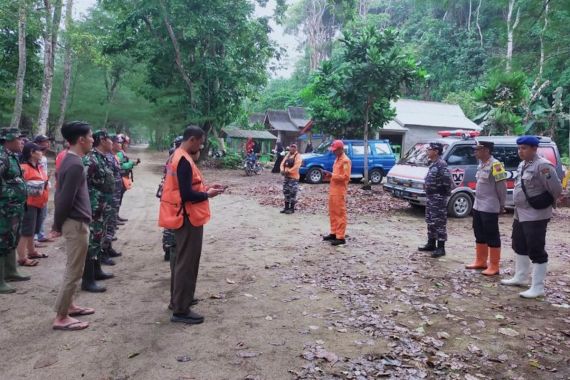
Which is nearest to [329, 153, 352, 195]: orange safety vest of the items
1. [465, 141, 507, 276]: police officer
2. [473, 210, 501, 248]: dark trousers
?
[465, 141, 507, 276]: police officer

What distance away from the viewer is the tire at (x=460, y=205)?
10938 millimetres

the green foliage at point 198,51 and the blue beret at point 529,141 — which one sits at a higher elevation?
the green foliage at point 198,51

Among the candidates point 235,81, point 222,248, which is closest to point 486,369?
point 222,248

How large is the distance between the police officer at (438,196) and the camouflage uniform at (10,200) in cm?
592

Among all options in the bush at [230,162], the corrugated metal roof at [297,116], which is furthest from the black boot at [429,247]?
the corrugated metal roof at [297,116]

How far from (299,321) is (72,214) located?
2.43m

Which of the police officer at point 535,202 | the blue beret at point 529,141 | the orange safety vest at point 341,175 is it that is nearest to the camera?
the police officer at point 535,202

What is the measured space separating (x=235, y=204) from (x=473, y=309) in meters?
8.64

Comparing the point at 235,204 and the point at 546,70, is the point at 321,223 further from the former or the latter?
the point at 546,70

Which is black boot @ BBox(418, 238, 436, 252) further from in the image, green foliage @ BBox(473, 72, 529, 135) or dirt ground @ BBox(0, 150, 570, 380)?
green foliage @ BBox(473, 72, 529, 135)

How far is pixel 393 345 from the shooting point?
13.2 ft

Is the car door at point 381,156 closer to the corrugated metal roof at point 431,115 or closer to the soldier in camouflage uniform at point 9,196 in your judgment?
the corrugated metal roof at point 431,115

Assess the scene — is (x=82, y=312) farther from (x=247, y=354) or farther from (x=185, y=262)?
(x=247, y=354)

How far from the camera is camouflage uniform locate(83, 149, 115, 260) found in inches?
199
